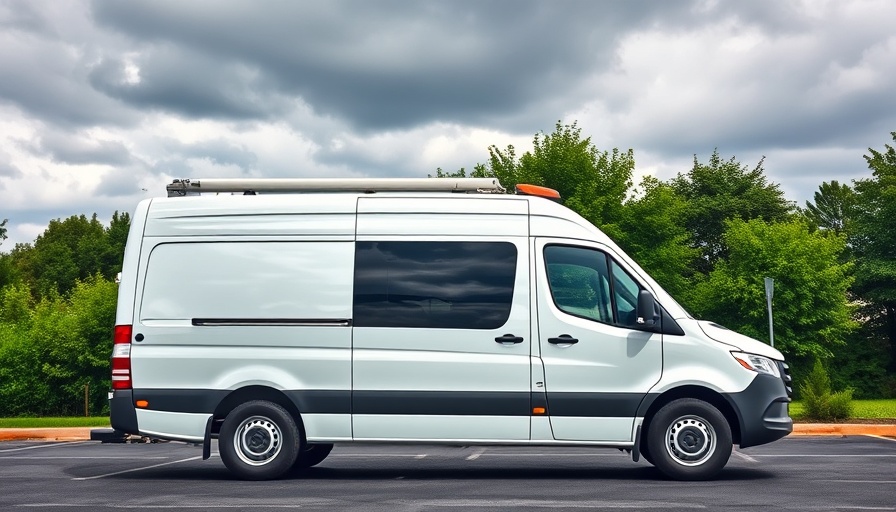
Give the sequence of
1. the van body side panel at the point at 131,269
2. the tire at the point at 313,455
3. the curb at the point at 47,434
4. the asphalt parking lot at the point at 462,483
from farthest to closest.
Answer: the curb at the point at 47,434, the tire at the point at 313,455, the van body side panel at the point at 131,269, the asphalt parking lot at the point at 462,483

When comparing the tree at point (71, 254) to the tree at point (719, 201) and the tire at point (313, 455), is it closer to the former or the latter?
the tree at point (719, 201)

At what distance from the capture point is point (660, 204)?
45594mm

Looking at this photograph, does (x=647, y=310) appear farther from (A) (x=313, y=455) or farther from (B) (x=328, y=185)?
(A) (x=313, y=455)

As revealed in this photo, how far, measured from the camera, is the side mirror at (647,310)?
10031mm

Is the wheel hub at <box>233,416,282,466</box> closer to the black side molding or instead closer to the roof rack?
the black side molding

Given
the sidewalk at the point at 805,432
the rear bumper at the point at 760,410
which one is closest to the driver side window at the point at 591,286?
the rear bumper at the point at 760,410

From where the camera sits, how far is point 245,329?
1044 cm

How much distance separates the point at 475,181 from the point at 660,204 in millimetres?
35636

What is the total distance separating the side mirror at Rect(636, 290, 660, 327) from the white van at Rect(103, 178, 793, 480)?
2 centimetres

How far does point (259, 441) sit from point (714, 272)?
44041 millimetres

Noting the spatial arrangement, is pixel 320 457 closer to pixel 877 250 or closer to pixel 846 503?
pixel 846 503

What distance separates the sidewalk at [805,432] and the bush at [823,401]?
41.1 inches

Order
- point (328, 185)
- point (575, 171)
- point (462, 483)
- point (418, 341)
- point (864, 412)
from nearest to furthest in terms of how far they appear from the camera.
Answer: point (462, 483) → point (418, 341) → point (328, 185) → point (864, 412) → point (575, 171)

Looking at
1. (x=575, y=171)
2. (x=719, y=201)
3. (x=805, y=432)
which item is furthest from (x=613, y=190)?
(x=805, y=432)
